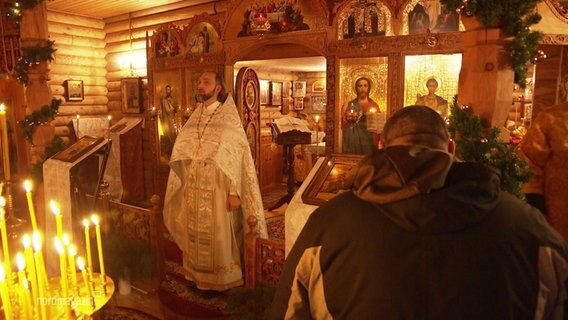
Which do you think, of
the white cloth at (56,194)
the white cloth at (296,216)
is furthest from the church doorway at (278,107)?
the white cloth at (296,216)

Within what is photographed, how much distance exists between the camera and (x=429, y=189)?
47.7 inches

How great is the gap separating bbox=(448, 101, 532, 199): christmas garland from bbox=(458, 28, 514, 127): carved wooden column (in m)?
0.07

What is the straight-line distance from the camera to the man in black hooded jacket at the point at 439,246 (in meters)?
1.20

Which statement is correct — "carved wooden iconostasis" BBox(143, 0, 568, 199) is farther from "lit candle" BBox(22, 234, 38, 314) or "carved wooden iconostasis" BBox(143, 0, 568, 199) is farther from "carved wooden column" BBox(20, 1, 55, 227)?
"lit candle" BBox(22, 234, 38, 314)

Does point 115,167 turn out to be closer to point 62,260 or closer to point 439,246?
point 62,260

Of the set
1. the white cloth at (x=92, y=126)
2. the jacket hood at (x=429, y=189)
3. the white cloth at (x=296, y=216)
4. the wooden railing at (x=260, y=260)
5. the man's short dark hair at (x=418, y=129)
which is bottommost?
the wooden railing at (x=260, y=260)

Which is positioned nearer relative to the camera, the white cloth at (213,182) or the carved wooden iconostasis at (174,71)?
the white cloth at (213,182)

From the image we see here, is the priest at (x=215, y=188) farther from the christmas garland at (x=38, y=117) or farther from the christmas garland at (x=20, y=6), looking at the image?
the christmas garland at (x=20, y=6)

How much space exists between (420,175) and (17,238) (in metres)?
3.97

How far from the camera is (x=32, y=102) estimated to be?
430 cm

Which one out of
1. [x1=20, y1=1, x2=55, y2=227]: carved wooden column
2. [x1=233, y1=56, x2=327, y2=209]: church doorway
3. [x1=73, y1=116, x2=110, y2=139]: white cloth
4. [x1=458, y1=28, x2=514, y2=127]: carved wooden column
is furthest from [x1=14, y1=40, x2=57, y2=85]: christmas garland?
[x1=458, y1=28, x2=514, y2=127]: carved wooden column

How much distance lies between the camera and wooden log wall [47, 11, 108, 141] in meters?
7.76

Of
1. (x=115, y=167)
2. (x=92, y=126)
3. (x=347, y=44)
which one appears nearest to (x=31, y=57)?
(x=347, y=44)

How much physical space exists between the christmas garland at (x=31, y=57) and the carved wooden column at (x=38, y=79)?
1.7 inches
